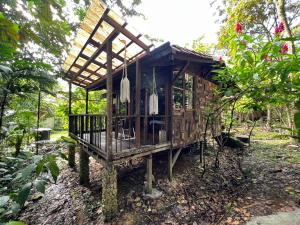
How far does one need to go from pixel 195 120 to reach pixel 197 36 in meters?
10.6

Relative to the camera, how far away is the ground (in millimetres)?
3805

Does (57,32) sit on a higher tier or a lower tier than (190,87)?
higher

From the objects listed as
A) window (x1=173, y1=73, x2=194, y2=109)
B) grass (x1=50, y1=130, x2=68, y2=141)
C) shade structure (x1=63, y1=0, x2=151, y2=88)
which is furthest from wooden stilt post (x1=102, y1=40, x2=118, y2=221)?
grass (x1=50, y1=130, x2=68, y2=141)

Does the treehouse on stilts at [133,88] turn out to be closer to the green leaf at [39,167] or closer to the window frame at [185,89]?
the window frame at [185,89]

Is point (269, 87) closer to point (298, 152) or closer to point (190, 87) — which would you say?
point (190, 87)

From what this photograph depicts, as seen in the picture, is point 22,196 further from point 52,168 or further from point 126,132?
point 126,132

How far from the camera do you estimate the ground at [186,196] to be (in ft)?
12.5

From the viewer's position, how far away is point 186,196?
4516 mm

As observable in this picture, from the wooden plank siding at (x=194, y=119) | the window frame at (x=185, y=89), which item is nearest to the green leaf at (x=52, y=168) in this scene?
the wooden plank siding at (x=194, y=119)

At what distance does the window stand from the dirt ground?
7.86 ft

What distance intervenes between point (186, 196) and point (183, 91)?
3.32 m

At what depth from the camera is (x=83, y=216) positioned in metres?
4.12

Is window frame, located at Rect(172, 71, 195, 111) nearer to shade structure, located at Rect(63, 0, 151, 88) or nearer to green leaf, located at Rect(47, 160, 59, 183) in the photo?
shade structure, located at Rect(63, 0, 151, 88)

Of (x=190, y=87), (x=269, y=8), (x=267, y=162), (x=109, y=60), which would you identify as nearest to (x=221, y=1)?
(x=269, y=8)
